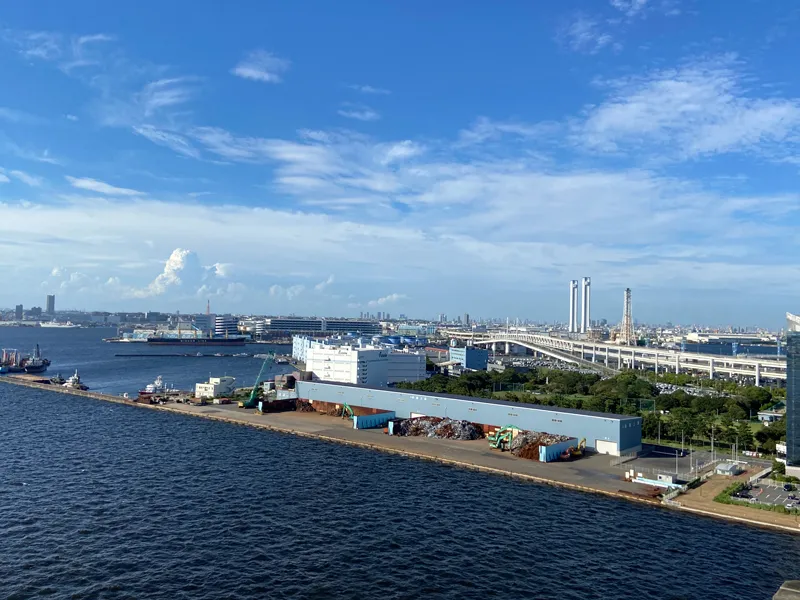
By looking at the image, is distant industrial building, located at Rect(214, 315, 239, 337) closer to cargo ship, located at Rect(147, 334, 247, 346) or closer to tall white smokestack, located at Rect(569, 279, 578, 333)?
cargo ship, located at Rect(147, 334, 247, 346)

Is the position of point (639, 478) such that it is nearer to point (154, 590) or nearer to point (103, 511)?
point (154, 590)

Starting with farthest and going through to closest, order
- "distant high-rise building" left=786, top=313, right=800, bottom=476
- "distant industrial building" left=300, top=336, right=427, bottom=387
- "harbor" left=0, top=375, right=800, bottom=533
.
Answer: "distant industrial building" left=300, top=336, right=427, bottom=387
"distant high-rise building" left=786, top=313, right=800, bottom=476
"harbor" left=0, top=375, right=800, bottom=533

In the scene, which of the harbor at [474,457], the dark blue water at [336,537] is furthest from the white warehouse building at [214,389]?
the dark blue water at [336,537]

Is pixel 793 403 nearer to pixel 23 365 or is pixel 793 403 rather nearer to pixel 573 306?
pixel 23 365

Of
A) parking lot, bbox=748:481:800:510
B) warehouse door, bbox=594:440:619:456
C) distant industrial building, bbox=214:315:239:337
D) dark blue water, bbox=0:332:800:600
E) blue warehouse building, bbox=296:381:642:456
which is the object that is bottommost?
dark blue water, bbox=0:332:800:600

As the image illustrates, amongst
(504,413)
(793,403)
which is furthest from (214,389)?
(793,403)

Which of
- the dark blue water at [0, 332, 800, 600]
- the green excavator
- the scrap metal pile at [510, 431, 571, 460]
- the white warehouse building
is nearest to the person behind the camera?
the dark blue water at [0, 332, 800, 600]

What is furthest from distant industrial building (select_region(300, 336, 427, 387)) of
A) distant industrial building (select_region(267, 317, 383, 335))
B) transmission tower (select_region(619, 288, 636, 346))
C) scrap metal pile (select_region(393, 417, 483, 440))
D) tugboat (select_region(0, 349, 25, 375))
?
distant industrial building (select_region(267, 317, 383, 335))
